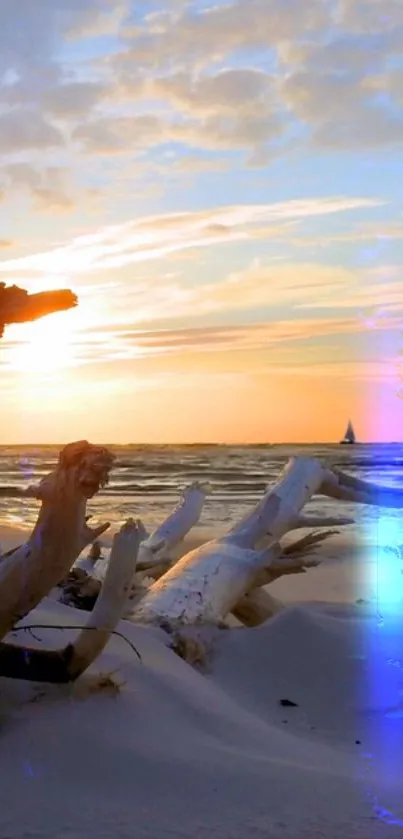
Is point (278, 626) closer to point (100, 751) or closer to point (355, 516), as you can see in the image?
point (100, 751)

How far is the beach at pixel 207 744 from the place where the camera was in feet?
7.46

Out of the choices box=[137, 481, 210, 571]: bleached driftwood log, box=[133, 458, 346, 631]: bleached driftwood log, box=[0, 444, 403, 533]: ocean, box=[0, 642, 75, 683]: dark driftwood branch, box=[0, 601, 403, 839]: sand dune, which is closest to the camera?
box=[0, 601, 403, 839]: sand dune

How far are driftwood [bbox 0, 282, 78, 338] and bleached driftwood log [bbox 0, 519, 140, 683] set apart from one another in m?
0.87

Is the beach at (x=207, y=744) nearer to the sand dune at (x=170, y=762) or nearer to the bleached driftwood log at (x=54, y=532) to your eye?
the sand dune at (x=170, y=762)

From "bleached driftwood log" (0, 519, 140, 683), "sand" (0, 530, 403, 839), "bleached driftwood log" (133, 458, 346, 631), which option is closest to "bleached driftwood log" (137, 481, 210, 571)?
"bleached driftwood log" (133, 458, 346, 631)

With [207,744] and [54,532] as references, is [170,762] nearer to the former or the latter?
[207,744]

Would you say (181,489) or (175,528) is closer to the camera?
(175,528)

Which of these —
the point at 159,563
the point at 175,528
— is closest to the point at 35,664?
the point at 159,563

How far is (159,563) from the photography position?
6598mm

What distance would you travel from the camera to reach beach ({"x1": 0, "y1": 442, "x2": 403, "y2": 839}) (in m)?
2.27

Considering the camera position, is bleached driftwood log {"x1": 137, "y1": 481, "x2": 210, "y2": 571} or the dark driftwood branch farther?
bleached driftwood log {"x1": 137, "y1": 481, "x2": 210, "y2": 571}

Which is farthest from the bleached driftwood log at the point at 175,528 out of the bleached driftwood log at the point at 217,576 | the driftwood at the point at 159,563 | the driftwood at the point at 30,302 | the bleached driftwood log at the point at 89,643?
the driftwood at the point at 30,302

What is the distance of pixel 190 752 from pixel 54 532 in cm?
83

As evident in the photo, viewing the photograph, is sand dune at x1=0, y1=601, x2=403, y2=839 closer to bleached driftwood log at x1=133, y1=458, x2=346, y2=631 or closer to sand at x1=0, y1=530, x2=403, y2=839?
sand at x1=0, y1=530, x2=403, y2=839
